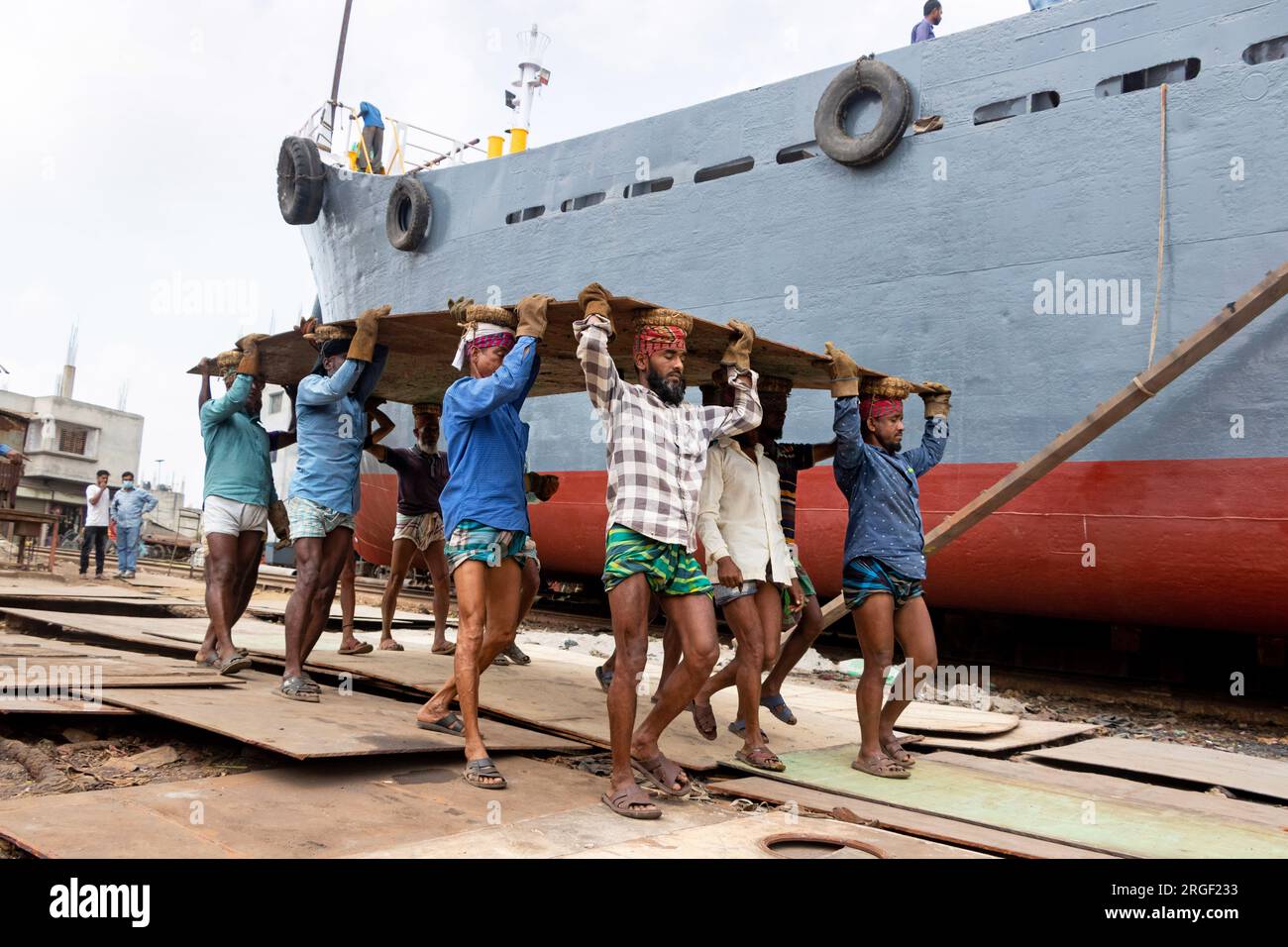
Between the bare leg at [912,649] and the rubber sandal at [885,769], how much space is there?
0.21m

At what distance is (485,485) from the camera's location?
383 centimetres

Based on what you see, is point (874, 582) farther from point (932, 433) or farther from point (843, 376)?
point (932, 433)

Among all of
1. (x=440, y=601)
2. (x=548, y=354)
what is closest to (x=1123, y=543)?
(x=548, y=354)

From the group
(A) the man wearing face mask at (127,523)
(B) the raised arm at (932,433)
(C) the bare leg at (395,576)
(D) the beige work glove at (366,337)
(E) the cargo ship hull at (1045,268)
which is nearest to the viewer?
→ (D) the beige work glove at (366,337)

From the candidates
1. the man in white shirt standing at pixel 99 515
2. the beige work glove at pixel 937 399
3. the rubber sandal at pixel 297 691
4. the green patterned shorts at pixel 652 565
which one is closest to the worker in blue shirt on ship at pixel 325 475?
the rubber sandal at pixel 297 691

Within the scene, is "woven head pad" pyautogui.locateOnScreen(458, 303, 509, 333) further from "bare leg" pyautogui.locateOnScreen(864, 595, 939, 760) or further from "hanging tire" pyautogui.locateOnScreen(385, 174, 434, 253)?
"hanging tire" pyautogui.locateOnScreen(385, 174, 434, 253)

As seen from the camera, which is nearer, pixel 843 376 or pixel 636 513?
pixel 636 513

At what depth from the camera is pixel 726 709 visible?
5.79 m

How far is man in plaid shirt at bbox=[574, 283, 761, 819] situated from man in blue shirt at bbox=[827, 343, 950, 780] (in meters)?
0.88

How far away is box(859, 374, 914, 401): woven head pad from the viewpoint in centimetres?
468

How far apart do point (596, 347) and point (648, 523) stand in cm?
66

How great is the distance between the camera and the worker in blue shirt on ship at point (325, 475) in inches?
181

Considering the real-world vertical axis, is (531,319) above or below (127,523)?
above

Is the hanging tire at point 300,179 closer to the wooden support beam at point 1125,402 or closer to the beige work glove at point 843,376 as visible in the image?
the wooden support beam at point 1125,402
